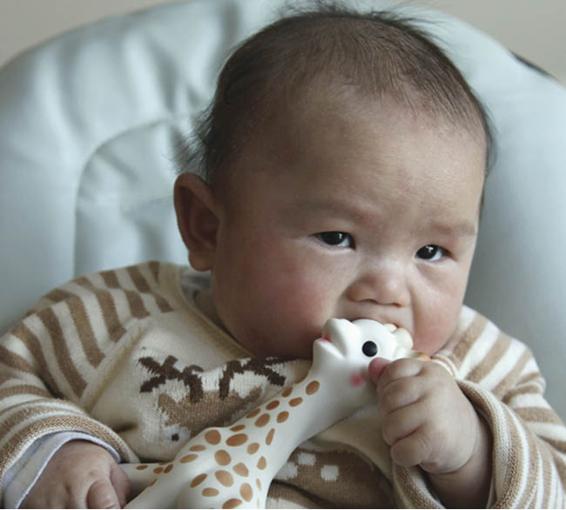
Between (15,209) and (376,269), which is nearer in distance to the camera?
(376,269)

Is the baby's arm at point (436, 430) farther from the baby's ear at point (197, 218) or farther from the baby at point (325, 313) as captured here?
the baby's ear at point (197, 218)

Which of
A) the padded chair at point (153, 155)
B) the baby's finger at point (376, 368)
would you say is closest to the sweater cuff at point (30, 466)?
the baby's finger at point (376, 368)

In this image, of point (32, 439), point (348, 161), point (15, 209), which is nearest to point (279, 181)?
point (348, 161)

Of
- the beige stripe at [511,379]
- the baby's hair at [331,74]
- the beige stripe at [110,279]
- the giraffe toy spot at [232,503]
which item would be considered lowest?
the beige stripe at [511,379]

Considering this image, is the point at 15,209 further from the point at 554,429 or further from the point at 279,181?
the point at 554,429

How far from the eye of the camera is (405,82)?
33.2 inches

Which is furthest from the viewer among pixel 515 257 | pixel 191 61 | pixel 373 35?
pixel 191 61

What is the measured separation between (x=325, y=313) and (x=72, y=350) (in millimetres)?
227

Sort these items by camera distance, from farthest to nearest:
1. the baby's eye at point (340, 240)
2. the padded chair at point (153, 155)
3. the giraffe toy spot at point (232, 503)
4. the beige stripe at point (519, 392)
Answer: the padded chair at point (153, 155)
the beige stripe at point (519, 392)
the baby's eye at point (340, 240)
the giraffe toy spot at point (232, 503)

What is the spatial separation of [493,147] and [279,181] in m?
0.33

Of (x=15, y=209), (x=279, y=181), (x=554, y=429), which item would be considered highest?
(x=279, y=181)

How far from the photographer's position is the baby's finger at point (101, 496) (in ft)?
2.44

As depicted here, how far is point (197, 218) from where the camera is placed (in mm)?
923

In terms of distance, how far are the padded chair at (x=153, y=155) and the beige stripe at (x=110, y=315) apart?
6.7 inches
